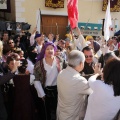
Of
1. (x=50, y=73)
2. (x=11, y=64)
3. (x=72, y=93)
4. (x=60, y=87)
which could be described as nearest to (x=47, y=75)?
(x=50, y=73)

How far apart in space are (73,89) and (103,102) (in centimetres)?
57

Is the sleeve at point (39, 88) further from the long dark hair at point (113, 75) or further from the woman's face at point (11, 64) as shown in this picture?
the long dark hair at point (113, 75)

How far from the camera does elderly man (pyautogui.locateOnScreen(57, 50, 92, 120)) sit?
2.76m

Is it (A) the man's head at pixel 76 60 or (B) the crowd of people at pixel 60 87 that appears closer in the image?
(B) the crowd of people at pixel 60 87

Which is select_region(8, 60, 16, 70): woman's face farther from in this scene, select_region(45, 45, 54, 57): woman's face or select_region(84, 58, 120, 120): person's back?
select_region(84, 58, 120, 120): person's back

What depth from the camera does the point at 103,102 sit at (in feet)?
7.50

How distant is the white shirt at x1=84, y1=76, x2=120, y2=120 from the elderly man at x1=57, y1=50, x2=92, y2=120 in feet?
1.10

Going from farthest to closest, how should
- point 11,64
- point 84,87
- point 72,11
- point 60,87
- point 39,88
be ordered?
point 72,11 → point 39,88 → point 11,64 → point 60,87 → point 84,87

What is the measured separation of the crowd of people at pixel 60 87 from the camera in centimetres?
230

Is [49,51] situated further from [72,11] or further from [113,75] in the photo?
[72,11]

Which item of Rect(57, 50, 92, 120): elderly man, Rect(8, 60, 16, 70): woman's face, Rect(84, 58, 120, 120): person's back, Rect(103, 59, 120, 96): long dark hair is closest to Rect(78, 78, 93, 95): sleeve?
Rect(57, 50, 92, 120): elderly man

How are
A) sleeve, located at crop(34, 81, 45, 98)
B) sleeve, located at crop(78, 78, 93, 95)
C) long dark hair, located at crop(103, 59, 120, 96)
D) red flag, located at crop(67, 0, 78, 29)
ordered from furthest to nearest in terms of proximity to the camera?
1. red flag, located at crop(67, 0, 78, 29)
2. sleeve, located at crop(34, 81, 45, 98)
3. sleeve, located at crop(78, 78, 93, 95)
4. long dark hair, located at crop(103, 59, 120, 96)

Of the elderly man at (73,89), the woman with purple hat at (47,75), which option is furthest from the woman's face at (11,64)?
the elderly man at (73,89)

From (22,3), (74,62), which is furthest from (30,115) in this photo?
(22,3)
